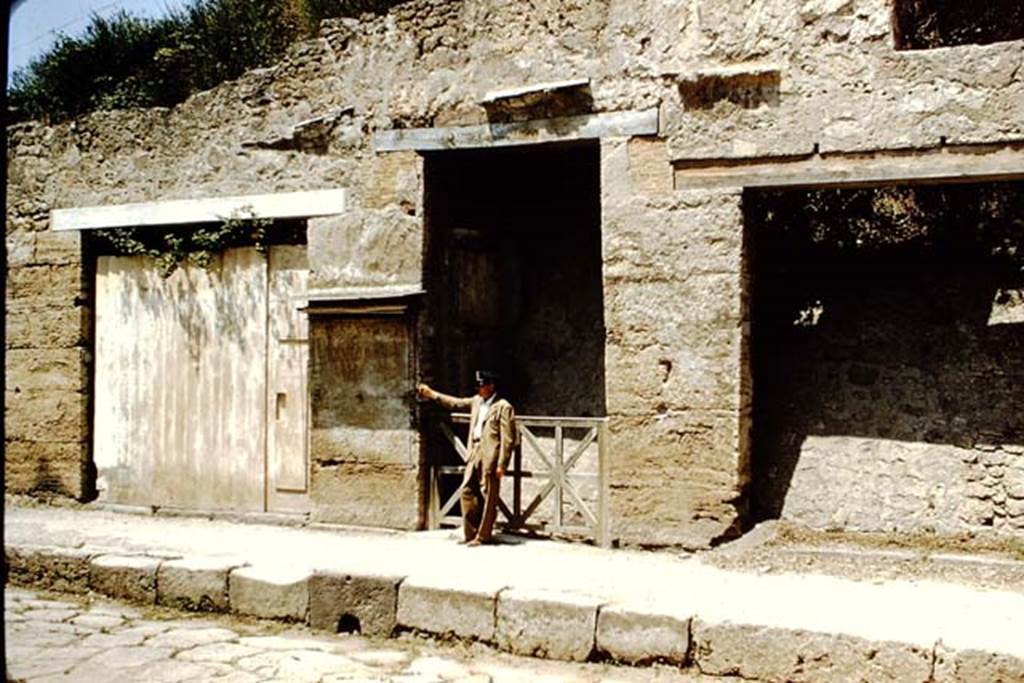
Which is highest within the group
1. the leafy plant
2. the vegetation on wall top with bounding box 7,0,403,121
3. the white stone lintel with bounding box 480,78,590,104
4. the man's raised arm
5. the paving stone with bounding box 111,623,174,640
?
the vegetation on wall top with bounding box 7,0,403,121

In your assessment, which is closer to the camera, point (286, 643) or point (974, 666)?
point (974, 666)

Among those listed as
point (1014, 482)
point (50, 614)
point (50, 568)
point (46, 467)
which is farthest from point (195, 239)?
point (1014, 482)

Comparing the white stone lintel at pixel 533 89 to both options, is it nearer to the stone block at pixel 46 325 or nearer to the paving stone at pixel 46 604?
the stone block at pixel 46 325

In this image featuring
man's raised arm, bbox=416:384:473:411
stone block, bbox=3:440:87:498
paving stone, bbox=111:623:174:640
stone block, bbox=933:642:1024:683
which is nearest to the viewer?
stone block, bbox=933:642:1024:683

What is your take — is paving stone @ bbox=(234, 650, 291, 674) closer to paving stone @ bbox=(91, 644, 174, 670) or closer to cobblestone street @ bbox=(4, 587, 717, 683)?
cobblestone street @ bbox=(4, 587, 717, 683)

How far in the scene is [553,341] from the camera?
10.6 meters

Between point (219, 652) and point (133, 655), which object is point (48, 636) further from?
point (219, 652)

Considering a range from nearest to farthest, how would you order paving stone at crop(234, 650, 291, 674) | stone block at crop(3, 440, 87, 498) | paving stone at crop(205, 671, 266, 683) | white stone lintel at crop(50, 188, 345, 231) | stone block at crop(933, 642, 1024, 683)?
stone block at crop(933, 642, 1024, 683)
paving stone at crop(205, 671, 266, 683)
paving stone at crop(234, 650, 291, 674)
white stone lintel at crop(50, 188, 345, 231)
stone block at crop(3, 440, 87, 498)

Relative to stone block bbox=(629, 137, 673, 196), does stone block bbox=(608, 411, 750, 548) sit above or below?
below

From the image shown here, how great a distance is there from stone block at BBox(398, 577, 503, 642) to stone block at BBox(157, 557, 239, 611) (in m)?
1.33

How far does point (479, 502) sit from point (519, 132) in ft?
9.47

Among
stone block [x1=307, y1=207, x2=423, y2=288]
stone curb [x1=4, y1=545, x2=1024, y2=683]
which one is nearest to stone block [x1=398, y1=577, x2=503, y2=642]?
stone curb [x1=4, y1=545, x2=1024, y2=683]

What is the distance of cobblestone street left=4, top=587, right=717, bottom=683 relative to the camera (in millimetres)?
5707

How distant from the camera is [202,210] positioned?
984 cm
